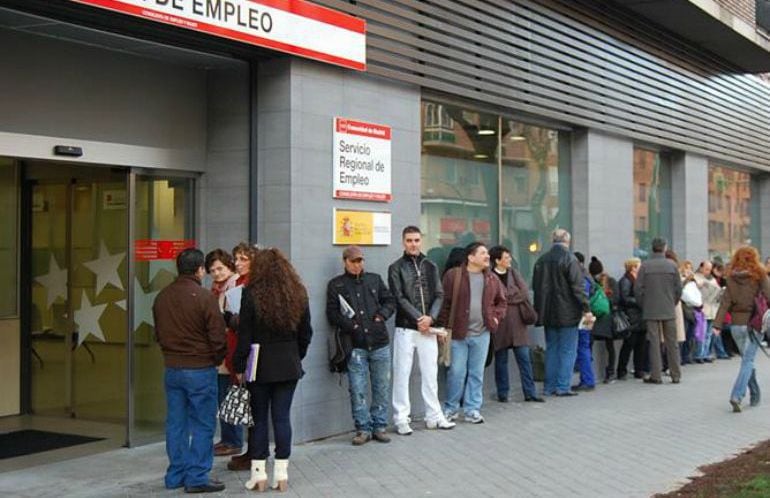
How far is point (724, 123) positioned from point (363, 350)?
1301 centimetres

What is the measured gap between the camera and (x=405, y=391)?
9.77 meters

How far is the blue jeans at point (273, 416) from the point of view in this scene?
24.2 ft

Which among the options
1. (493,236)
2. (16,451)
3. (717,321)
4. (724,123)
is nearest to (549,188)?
(493,236)

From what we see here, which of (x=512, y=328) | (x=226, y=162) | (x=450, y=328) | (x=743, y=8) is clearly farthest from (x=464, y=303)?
(x=743, y=8)

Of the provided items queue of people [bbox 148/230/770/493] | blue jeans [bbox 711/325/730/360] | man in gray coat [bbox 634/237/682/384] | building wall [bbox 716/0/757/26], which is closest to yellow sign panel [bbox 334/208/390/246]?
queue of people [bbox 148/230/770/493]

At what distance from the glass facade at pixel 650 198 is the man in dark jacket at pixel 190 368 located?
418 inches

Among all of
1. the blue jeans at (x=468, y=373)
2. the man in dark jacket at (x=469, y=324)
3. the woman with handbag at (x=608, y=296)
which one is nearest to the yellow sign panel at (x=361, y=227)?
the man in dark jacket at (x=469, y=324)

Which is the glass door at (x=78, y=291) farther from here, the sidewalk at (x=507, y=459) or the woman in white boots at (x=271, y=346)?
the woman in white boots at (x=271, y=346)

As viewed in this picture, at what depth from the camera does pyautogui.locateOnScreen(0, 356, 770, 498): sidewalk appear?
7.54 metres

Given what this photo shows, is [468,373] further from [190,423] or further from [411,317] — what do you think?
[190,423]

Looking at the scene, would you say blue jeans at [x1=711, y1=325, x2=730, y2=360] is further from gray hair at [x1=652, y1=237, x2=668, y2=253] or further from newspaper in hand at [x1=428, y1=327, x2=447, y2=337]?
newspaper in hand at [x1=428, y1=327, x2=447, y2=337]

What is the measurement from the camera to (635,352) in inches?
567

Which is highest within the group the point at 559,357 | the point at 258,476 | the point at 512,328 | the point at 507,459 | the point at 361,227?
the point at 361,227

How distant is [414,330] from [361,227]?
3.77ft
